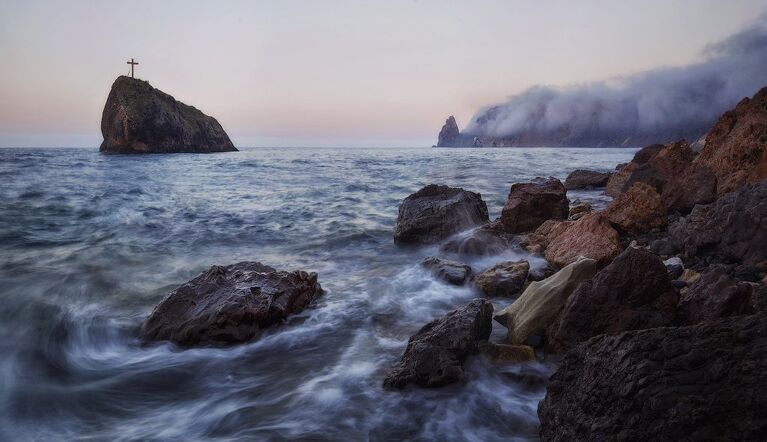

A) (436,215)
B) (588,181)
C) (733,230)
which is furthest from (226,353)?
(588,181)

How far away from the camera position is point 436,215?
802 centimetres

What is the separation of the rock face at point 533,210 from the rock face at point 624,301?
469cm

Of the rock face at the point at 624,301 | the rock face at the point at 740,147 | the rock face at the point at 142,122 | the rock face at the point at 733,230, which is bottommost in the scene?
the rock face at the point at 624,301

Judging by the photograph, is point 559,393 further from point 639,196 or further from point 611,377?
point 639,196

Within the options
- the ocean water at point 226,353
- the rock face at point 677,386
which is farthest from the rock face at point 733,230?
the rock face at point 677,386

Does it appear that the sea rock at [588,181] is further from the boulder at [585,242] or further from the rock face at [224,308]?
the rock face at [224,308]

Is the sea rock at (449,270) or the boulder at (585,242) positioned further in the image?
the sea rock at (449,270)

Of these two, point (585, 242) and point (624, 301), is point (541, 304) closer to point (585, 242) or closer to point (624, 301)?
point (624, 301)

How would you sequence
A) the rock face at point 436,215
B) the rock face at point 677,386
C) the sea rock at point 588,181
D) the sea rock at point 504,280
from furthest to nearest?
the sea rock at point 588,181
the rock face at point 436,215
the sea rock at point 504,280
the rock face at point 677,386

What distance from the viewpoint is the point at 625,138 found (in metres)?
168

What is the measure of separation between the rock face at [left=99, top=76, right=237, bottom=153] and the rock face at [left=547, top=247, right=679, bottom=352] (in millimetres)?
59576

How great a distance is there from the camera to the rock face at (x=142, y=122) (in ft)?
175

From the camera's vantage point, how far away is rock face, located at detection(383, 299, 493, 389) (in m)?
3.36

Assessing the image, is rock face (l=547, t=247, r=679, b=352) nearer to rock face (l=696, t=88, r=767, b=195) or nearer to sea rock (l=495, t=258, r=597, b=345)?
sea rock (l=495, t=258, r=597, b=345)
